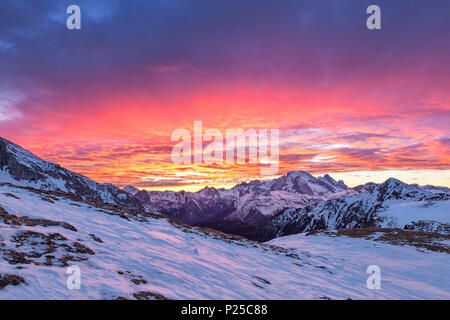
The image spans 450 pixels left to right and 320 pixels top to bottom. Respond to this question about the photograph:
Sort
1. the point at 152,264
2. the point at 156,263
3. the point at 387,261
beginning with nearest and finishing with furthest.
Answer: the point at 152,264 < the point at 156,263 < the point at 387,261

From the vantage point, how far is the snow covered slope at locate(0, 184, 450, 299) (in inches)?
375

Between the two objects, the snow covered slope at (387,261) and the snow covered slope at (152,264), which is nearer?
the snow covered slope at (152,264)

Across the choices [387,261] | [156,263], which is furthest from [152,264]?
[387,261]

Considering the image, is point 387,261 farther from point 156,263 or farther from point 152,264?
point 152,264

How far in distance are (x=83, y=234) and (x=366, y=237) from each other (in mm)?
37294

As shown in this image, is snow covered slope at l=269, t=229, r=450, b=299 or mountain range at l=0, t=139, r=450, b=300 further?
snow covered slope at l=269, t=229, r=450, b=299

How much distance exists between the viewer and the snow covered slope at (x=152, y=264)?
9523 millimetres

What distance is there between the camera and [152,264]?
12961 millimetres

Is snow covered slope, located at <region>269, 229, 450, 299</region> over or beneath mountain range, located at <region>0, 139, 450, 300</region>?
beneath

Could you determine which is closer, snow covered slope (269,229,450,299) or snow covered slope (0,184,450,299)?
snow covered slope (0,184,450,299)

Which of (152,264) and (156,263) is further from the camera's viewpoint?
(156,263)

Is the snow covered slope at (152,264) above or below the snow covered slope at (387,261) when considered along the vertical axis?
above

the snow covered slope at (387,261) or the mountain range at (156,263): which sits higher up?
the mountain range at (156,263)

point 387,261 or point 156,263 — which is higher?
point 156,263
